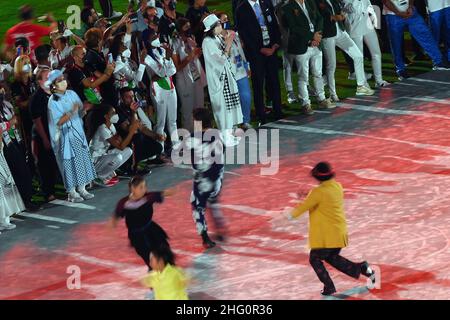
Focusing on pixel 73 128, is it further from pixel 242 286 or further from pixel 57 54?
pixel 242 286

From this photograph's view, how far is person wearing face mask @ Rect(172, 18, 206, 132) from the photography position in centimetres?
1875

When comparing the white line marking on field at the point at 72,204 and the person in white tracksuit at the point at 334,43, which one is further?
the person in white tracksuit at the point at 334,43

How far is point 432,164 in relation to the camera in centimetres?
1691

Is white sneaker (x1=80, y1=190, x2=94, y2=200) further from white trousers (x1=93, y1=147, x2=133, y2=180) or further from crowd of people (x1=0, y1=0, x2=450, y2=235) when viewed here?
white trousers (x1=93, y1=147, x2=133, y2=180)

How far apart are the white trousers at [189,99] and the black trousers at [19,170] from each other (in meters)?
3.28

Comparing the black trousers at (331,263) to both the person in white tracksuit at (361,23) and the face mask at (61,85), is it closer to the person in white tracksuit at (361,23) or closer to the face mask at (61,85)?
the face mask at (61,85)

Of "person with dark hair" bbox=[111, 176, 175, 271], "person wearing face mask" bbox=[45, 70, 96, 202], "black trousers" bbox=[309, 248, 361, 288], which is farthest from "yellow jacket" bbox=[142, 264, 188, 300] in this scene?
"person wearing face mask" bbox=[45, 70, 96, 202]

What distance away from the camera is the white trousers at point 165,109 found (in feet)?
59.5

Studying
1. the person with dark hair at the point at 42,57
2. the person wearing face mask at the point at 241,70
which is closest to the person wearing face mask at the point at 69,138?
the person with dark hair at the point at 42,57

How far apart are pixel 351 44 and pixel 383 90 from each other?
1.15 meters

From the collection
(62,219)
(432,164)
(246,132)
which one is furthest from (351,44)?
(62,219)

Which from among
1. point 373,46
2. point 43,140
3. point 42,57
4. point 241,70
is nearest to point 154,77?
point 241,70

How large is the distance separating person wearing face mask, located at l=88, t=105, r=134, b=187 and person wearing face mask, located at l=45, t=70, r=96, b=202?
1.51 ft

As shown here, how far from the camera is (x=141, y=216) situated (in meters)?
13.1
